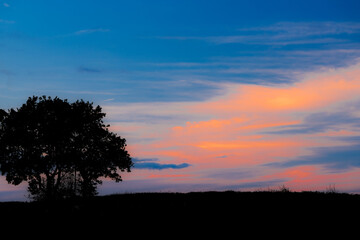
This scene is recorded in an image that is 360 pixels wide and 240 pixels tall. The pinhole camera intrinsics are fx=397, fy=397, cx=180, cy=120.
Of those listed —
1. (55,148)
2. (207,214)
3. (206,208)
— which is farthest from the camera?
(55,148)

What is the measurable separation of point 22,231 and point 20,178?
3341 cm

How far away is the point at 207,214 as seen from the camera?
14922 mm

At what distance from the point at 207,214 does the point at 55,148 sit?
34834 millimetres

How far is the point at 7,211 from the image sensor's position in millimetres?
19062

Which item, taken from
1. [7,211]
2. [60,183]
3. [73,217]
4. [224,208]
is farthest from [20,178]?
[224,208]

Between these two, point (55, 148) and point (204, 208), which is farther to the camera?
point (55, 148)

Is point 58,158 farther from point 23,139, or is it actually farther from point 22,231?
point 22,231

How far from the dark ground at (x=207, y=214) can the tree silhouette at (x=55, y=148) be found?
27422 millimetres

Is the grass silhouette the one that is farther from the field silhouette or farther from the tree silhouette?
the tree silhouette

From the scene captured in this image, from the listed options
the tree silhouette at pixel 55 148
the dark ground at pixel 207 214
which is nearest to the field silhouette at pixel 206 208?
the dark ground at pixel 207 214

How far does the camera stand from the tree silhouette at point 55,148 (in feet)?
148

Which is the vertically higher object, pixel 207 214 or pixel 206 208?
pixel 206 208

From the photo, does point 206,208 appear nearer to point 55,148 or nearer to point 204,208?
point 204,208

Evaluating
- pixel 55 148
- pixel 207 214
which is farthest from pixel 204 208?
pixel 55 148
